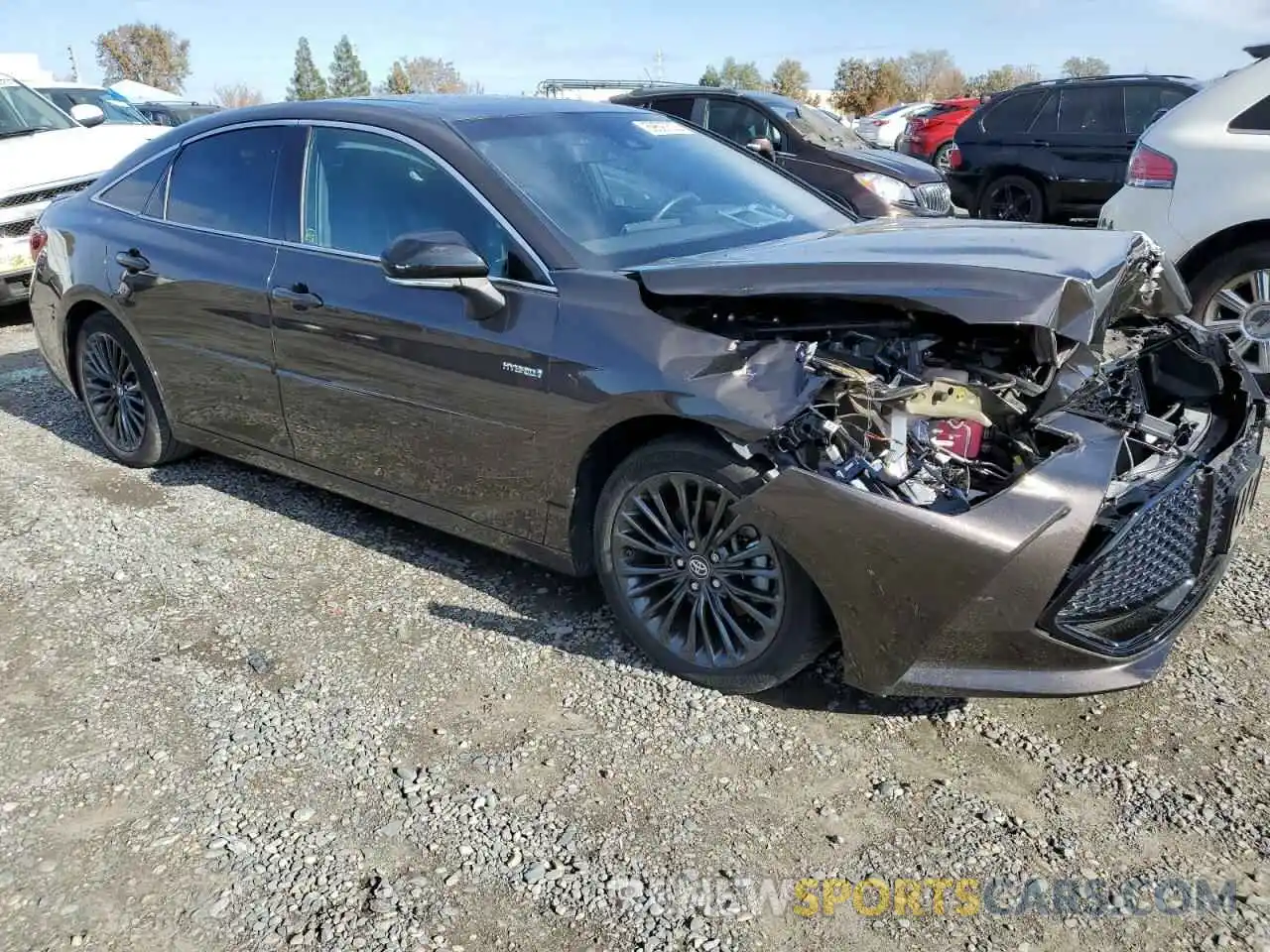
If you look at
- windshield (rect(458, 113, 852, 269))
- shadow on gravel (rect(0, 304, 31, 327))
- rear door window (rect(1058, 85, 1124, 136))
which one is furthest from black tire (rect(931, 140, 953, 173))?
windshield (rect(458, 113, 852, 269))

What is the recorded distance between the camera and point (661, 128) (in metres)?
4.25

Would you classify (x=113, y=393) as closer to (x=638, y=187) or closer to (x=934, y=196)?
(x=638, y=187)

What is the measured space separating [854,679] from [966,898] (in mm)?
613

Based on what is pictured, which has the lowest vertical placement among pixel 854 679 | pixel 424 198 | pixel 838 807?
pixel 838 807

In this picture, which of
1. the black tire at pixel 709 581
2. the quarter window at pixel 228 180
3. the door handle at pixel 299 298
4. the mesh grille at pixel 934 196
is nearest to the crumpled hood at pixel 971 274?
the black tire at pixel 709 581

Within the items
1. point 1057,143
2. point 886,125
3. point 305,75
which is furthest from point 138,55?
point 1057,143

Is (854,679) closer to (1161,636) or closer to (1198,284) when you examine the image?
(1161,636)

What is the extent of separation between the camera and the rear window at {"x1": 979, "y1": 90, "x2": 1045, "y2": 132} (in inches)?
445

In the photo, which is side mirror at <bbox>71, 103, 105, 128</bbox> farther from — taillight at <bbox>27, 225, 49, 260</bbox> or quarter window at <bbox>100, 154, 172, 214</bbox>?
quarter window at <bbox>100, 154, 172, 214</bbox>

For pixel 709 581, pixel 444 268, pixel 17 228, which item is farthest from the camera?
pixel 17 228

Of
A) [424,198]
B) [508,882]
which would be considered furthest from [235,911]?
[424,198]

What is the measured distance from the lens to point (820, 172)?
382 inches

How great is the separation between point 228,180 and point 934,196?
23.6ft

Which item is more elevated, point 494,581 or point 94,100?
point 94,100
